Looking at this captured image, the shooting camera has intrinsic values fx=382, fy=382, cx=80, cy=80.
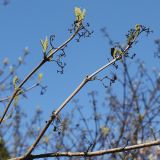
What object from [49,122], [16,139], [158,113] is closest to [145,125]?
[158,113]

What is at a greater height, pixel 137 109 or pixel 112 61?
pixel 137 109

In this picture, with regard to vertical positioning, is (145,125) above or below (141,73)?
below

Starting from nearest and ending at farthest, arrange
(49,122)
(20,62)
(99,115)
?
(49,122), (20,62), (99,115)

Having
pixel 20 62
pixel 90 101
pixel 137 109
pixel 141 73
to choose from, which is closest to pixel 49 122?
pixel 20 62

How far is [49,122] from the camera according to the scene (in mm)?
1970

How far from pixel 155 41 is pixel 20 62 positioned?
2.92m

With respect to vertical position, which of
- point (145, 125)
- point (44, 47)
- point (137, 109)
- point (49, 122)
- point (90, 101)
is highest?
point (90, 101)

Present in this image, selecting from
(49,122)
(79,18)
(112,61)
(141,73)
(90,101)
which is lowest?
(49,122)

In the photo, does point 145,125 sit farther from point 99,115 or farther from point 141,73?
point 141,73

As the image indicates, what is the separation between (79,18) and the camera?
7.57ft

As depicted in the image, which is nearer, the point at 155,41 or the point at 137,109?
the point at 137,109

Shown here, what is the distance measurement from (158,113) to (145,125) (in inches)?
19.5

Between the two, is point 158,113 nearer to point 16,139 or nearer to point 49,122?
point 16,139

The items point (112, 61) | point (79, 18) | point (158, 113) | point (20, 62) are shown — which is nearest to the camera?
point (112, 61)
